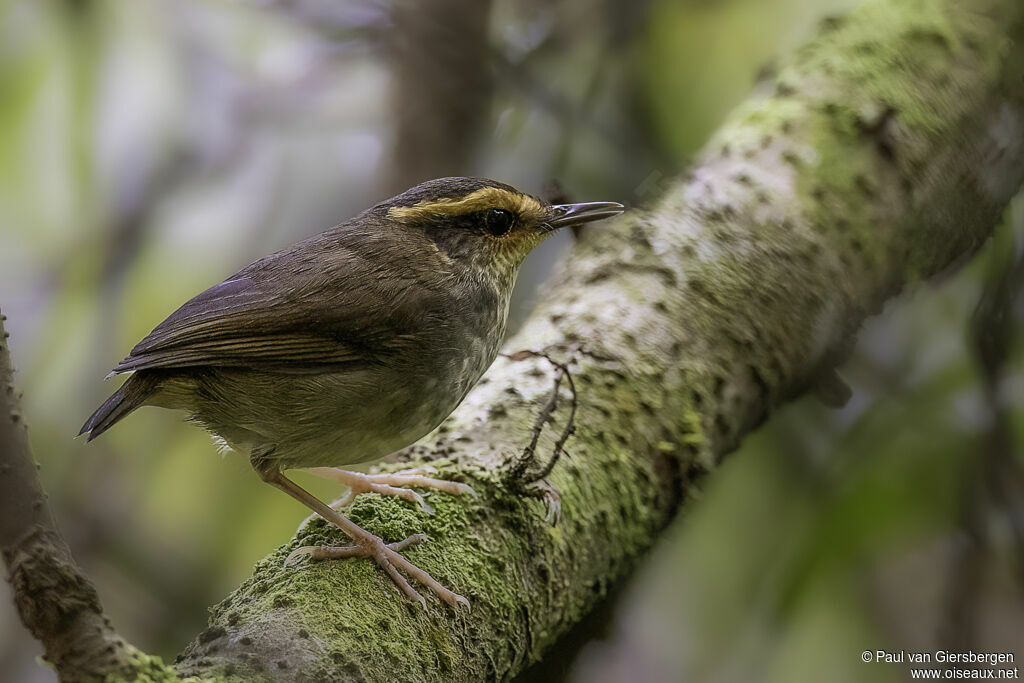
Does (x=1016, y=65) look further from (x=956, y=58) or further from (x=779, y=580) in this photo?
(x=779, y=580)

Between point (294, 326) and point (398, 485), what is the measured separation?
566 mm

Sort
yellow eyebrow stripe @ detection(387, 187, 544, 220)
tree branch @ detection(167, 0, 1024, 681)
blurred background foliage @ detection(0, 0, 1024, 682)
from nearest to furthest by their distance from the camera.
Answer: tree branch @ detection(167, 0, 1024, 681)
yellow eyebrow stripe @ detection(387, 187, 544, 220)
blurred background foliage @ detection(0, 0, 1024, 682)

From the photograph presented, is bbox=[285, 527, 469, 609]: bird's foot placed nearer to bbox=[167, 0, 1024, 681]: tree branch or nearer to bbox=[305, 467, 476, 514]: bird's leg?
bbox=[167, 0, 1024, 681]: tree branch

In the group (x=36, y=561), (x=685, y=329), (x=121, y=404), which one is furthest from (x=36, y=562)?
(x=685, y=329)

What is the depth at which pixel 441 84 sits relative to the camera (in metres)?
4.55

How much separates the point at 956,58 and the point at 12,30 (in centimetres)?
460

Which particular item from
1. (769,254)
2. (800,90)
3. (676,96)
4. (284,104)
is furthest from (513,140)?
(769,254)

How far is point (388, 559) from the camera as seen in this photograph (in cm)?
212

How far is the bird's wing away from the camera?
232cm

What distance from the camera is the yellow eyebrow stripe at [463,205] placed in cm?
263

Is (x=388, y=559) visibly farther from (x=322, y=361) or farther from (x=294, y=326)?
(x=294, y=326)

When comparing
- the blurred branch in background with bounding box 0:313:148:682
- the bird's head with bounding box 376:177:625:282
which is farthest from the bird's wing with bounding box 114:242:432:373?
the blurred branch in background with bounding box 0:313:148:682

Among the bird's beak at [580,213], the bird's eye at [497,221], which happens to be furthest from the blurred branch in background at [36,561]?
the bird's beak at [580,213]

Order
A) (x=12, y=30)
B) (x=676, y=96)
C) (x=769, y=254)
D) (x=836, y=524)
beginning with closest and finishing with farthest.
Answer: (x=769, y=254), (x=836, y=524), (x=12, y=30), (x=676, y=96)
